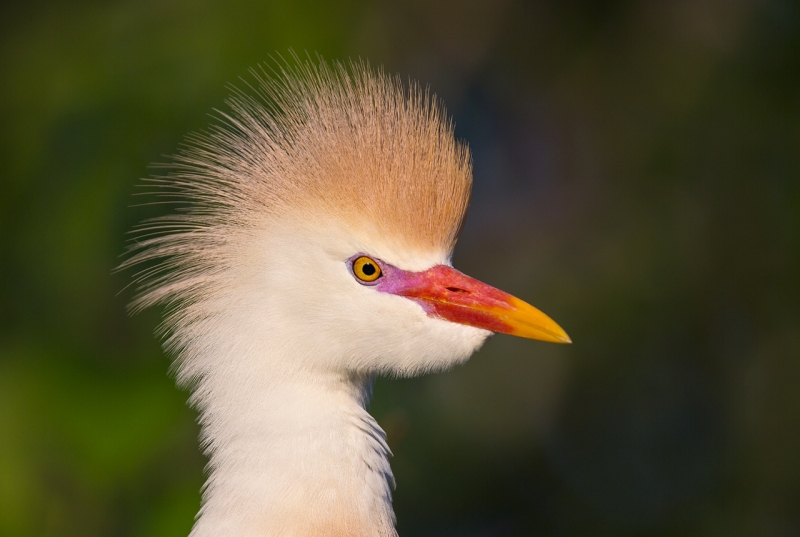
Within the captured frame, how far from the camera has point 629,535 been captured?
4.05 metres

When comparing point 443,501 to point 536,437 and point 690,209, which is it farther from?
point 690,209

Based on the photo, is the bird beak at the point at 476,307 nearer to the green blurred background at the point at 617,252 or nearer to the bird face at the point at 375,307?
the bird face at the point at 375,307

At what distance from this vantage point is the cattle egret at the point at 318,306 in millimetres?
1719

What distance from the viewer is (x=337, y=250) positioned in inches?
68.2

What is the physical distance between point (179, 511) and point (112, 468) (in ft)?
0.99

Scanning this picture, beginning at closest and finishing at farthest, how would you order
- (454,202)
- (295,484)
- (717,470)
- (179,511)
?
1. (295,484)
2. (454,202)
3. (179,511)
4. (717,470)

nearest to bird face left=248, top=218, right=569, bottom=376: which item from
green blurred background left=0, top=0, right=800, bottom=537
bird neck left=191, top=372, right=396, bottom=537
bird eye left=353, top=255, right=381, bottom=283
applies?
bird eye left=353, top=255, right=381, bottom=283

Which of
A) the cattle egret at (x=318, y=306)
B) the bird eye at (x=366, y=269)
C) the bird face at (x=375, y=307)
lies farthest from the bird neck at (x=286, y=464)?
the bird eye at (x=366, y=269)

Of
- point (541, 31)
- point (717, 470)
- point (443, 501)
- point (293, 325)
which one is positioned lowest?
point (443, 501)

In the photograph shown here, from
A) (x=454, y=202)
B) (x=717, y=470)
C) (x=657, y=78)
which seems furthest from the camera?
(x=657, y=78)

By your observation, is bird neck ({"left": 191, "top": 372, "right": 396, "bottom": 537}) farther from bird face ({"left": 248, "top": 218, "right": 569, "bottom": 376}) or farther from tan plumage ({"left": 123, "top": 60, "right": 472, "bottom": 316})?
tan plumage ({"left": 123, "top": 60, "right": 472, "bottom": 316})

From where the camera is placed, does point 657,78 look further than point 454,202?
Yes

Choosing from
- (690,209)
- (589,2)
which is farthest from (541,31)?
(690,209)

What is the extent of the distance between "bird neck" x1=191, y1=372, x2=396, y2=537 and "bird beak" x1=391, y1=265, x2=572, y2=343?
278mm
